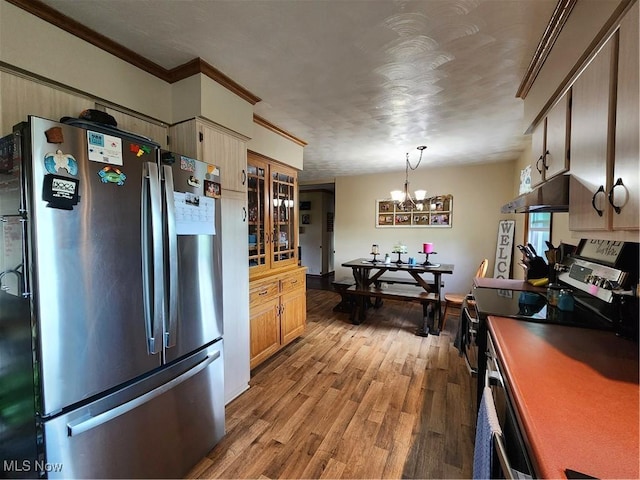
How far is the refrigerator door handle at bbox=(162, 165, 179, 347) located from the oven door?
56.7 inches

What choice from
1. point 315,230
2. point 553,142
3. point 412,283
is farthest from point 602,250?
point 315,230

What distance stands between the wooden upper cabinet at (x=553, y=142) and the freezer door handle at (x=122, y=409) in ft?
7.43

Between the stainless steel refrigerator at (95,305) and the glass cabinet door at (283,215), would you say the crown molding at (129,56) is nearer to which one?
the stainless steel refrigerator at (95,305)

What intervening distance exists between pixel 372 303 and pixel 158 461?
3.90m

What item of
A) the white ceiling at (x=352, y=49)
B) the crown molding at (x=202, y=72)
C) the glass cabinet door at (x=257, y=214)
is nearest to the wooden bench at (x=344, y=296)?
the glass cabinet door at (x=257, y=214)

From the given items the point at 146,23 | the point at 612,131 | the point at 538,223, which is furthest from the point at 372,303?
the point at 146,23

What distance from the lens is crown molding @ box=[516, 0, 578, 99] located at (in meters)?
1.26

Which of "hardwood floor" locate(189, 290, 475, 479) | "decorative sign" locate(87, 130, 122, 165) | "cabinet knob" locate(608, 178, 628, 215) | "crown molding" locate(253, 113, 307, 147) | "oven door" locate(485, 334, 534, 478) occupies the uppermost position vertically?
"crown molding" locate(253, 113, 307, 147)

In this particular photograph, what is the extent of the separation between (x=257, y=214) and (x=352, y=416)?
1.98 m

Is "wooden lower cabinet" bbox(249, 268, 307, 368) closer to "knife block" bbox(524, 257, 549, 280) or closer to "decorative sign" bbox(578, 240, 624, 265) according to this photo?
"knife block" bbox(524, 257, 549, 280)

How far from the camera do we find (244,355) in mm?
2264

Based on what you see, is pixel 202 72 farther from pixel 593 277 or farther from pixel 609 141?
pixel 593 277
